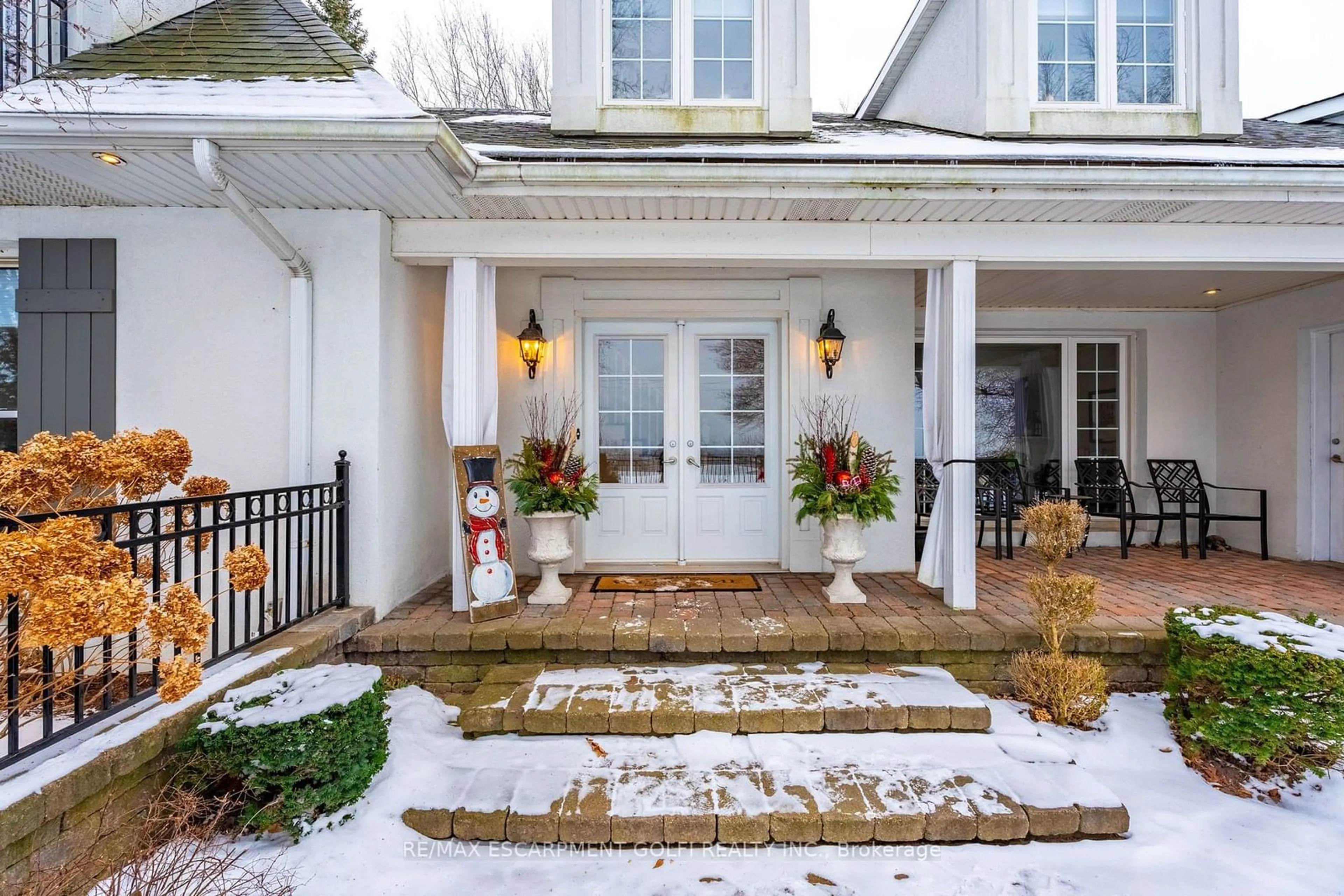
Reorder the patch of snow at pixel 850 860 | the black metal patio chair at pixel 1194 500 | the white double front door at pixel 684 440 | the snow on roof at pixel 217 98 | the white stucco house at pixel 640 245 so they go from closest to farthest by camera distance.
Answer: the patch of snow at pixel 850 860
the snow on roof at pixel 217 98
the white stucco house at pixel 640 245
the white double front door at pixel 684 440
the black metal patio chair at pixel 1194 500

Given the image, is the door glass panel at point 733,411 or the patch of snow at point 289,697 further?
the door glass panel at point 733,411

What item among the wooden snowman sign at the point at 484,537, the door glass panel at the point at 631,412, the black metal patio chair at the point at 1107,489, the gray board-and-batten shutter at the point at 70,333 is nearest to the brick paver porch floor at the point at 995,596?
the wooden snowman sign at the point at 484,537

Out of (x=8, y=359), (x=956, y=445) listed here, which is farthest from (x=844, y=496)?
(x=8, y=359)

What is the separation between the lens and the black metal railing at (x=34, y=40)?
284 centimetres

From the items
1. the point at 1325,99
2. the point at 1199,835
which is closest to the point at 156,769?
the point at 1199,835

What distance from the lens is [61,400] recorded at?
3.47 m

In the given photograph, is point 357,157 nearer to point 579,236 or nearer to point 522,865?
point 579,236

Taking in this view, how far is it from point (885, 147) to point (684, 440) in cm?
248

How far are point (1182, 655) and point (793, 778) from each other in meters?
2.07

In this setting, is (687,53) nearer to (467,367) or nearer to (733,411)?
(733,411)

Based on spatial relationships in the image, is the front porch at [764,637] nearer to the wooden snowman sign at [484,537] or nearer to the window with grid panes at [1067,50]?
the wooden snowman sign at [484,537]

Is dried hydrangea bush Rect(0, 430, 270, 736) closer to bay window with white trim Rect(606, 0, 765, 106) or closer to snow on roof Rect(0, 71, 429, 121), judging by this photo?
snow on roof Rect(0, 71, 429, 121)

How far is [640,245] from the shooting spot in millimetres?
3590

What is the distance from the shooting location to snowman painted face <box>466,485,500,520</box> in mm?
3594
